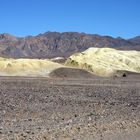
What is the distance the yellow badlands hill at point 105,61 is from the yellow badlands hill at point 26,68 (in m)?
8.13

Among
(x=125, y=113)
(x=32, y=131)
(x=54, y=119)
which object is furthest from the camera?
(x=125, y=113)

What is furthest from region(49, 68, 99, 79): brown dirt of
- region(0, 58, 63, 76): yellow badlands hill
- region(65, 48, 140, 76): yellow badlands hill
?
region(65, 48, 140, 76): yellow badlands hill

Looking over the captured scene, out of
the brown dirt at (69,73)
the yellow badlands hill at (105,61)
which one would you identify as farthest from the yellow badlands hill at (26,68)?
the yellow badlands hill at (105,61)

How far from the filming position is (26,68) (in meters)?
84.6

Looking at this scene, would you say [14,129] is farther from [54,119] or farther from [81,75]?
[81,75]

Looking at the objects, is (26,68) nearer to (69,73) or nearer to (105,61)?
(69,73)

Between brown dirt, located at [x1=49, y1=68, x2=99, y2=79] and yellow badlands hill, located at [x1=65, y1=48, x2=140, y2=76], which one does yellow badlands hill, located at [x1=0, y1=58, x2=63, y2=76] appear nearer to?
brown dirt, located at [x1=49, y1=68, x2=99, y2=79]

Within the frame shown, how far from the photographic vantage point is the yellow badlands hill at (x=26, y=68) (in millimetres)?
81500

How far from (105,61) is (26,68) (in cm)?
1853

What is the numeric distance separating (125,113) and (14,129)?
6.51m

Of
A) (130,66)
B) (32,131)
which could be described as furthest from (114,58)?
(32,131)

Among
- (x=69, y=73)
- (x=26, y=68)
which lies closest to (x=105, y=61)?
(x=69, y=73)

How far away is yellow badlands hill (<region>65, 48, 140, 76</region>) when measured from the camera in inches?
3526

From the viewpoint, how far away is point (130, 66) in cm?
9600
